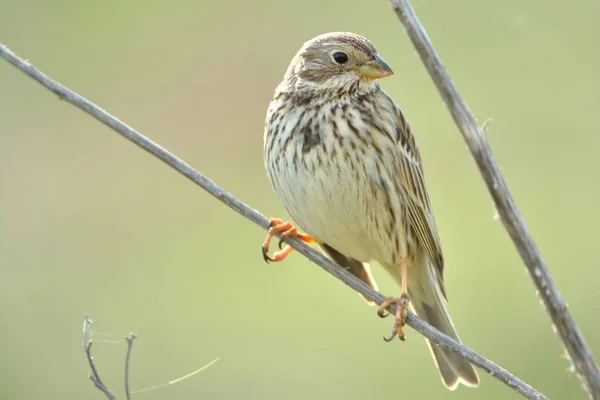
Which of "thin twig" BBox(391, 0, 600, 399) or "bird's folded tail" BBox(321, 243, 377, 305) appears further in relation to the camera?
"bird's folded tail" BBox(321, 243, 377, 305)

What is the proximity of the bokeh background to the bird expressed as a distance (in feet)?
7.39

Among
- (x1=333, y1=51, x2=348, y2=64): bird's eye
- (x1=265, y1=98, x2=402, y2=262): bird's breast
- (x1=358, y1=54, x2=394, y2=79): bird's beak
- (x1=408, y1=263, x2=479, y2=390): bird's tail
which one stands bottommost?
(x1=408, y1=263, x2=479, y2=390): bird's tail

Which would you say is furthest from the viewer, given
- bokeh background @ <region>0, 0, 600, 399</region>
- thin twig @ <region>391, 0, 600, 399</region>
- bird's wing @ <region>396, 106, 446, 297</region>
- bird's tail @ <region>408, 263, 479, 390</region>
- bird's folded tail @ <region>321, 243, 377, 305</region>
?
bokeh background @ <region>0, 0, 600, 399</region>

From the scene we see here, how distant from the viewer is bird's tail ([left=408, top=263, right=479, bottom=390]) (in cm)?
551

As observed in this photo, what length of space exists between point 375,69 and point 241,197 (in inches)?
159

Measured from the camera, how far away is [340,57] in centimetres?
527

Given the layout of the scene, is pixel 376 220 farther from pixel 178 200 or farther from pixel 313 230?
pixel 178 200

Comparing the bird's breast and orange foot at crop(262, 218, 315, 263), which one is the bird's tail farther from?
orange foot at crop(262, 218, 315, 263)

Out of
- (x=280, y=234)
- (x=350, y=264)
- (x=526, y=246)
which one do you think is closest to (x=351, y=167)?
(x=280, y=234)

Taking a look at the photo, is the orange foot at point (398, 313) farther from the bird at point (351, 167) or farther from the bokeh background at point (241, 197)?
the bokeh background at point (241, 197)

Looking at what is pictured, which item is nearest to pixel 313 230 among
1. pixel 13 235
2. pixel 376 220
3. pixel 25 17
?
pixel 376 220

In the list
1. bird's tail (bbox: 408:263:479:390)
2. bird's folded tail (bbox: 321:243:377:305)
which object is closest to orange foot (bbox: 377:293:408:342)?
bird's tail (bbox: 408:263:479:390)

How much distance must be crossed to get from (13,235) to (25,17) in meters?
2.51

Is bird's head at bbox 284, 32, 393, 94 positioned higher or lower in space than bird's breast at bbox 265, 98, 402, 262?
higher
